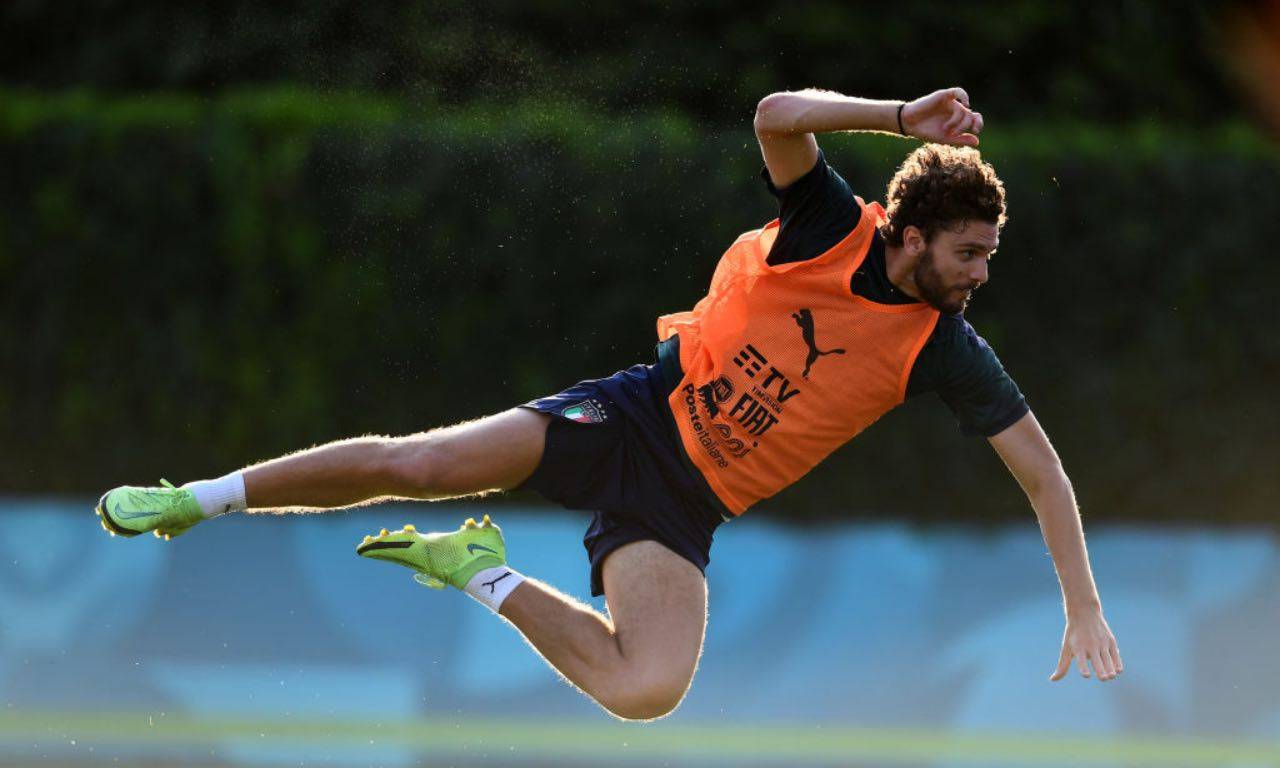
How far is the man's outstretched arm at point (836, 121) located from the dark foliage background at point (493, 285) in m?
5.67

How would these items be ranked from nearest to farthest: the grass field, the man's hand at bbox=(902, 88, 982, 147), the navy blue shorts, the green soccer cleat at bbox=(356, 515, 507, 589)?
the man's hand at bbox=(902, 88, 982, 147), the green soccer cleat at bbox=(356, 515, 507, 589), the navy blue shorts, the grass field

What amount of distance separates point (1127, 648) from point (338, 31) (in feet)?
26.1

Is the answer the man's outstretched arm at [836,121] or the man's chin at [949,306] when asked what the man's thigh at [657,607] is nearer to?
the man's chin at [949,306]

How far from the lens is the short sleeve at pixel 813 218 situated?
6367 mm

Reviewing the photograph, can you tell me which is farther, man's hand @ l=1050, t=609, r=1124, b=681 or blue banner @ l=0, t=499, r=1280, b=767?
blue banner @ l=0, t=499, r=1280, b=767

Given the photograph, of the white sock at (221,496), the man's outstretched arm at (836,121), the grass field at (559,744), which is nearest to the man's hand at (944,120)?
the man's outstretched arm at (836,121)

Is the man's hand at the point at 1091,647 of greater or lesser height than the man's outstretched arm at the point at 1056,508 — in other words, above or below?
below

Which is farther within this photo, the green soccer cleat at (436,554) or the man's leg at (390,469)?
the green soccer cleat at (436,554)

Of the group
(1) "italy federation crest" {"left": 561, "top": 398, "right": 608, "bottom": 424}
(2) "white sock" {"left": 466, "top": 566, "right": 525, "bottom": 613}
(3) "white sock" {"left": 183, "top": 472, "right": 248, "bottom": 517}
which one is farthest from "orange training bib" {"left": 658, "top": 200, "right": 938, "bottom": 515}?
(3) "white sock" {"left": 183, "top": 472, "right": 248, "bottom": 517}

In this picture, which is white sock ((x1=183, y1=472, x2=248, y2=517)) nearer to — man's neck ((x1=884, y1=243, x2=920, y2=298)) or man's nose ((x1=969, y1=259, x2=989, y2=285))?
man's neck ((x1=884, y1=243, x2=920, y2=298))

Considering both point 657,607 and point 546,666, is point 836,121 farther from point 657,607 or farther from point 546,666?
point 546,666

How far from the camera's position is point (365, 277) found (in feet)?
39.1

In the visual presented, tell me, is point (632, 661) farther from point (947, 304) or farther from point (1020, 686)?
point (1020, 686)

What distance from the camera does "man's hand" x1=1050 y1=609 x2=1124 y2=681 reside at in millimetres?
6238
